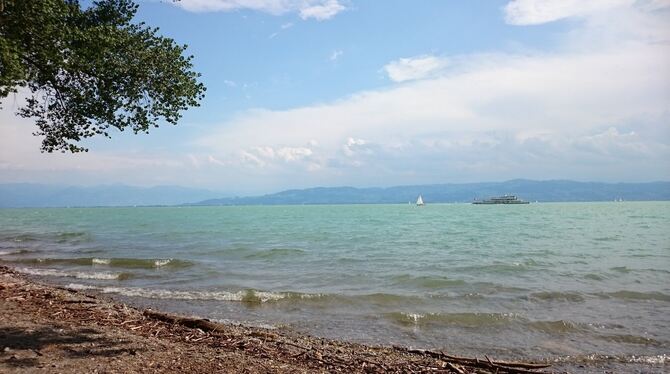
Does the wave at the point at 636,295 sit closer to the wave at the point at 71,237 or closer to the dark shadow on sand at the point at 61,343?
the dark shadow on sand at the point at 61,343

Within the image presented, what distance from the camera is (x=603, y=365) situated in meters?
11.1

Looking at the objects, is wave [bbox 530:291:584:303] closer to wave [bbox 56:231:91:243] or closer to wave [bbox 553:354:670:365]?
wave [bbox 553:354:670:365]

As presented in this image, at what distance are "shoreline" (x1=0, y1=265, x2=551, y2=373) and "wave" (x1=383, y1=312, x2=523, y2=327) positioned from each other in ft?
11.8

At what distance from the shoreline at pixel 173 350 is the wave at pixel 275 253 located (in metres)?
20.4

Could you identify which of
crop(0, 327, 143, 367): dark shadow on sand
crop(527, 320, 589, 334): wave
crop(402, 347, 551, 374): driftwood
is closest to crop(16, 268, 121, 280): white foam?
crop(0, 327, 143, 367): dark shadow on sand

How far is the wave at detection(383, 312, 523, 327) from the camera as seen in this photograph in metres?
15.2

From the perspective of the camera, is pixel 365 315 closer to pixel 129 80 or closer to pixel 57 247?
pixel 129 80

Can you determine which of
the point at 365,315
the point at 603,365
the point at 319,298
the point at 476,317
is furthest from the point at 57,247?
the point at 603,365

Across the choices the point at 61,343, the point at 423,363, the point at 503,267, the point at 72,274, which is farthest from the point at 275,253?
the point at 423,363

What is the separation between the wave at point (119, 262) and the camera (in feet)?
95.6

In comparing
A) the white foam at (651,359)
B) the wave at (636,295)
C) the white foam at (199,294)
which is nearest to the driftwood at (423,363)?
the white foam at (651,359)

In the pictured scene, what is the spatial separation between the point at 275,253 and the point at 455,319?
21594 mm

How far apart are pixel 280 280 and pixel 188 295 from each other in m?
5.33

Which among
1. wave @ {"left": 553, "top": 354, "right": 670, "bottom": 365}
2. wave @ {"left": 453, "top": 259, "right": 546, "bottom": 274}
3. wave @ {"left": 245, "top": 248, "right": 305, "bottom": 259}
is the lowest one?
wave @ {"left": 245, "top": 248, "right": 305, "bottom": 259}
